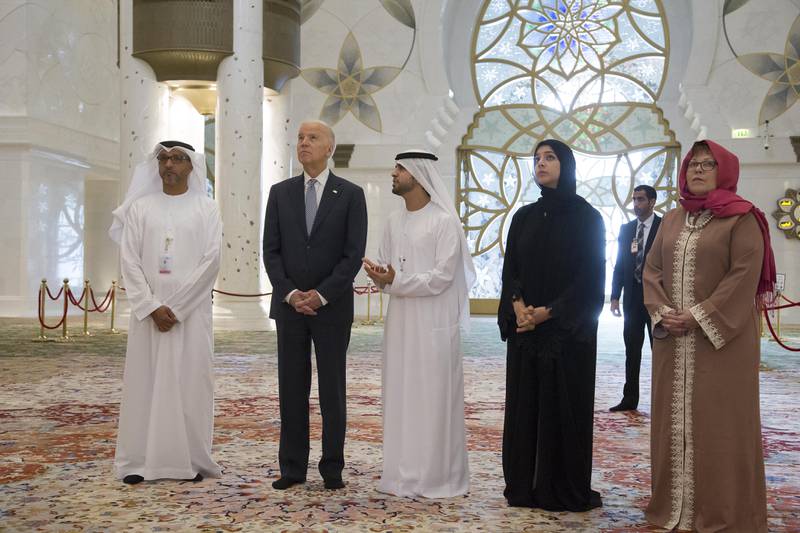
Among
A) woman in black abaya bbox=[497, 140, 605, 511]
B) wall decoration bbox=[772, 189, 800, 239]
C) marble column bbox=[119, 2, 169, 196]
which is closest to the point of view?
woman in black abaya bbox=[497, 140, 605, 511]

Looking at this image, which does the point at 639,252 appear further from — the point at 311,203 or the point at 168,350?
the point at 168,350

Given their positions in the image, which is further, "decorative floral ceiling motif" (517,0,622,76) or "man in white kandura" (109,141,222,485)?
"decorative floral ceiling motif" (517,0,622,76)

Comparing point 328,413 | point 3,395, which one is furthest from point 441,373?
point 3,395

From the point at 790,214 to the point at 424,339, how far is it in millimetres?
12119

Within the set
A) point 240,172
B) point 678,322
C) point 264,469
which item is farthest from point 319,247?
point 240,172

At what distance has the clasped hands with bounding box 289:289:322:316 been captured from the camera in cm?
408

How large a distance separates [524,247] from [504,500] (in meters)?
1.12

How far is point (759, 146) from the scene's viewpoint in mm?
14602

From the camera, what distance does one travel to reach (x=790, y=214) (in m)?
14.5

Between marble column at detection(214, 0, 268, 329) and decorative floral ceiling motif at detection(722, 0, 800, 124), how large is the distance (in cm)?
817

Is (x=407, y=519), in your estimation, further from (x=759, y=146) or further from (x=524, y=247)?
(x=759, y=146)

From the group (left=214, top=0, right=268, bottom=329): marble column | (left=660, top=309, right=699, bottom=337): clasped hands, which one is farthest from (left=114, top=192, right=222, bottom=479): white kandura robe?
(left=214, top=0, right=268, bottom=329): marble column

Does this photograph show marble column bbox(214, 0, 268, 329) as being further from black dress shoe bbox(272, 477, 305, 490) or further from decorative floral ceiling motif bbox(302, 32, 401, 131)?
black dress shoe bbox(272, 477, 305, 490)

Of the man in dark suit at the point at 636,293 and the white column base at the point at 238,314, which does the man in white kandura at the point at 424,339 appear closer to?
the man in dark suit at the point at 636,293
